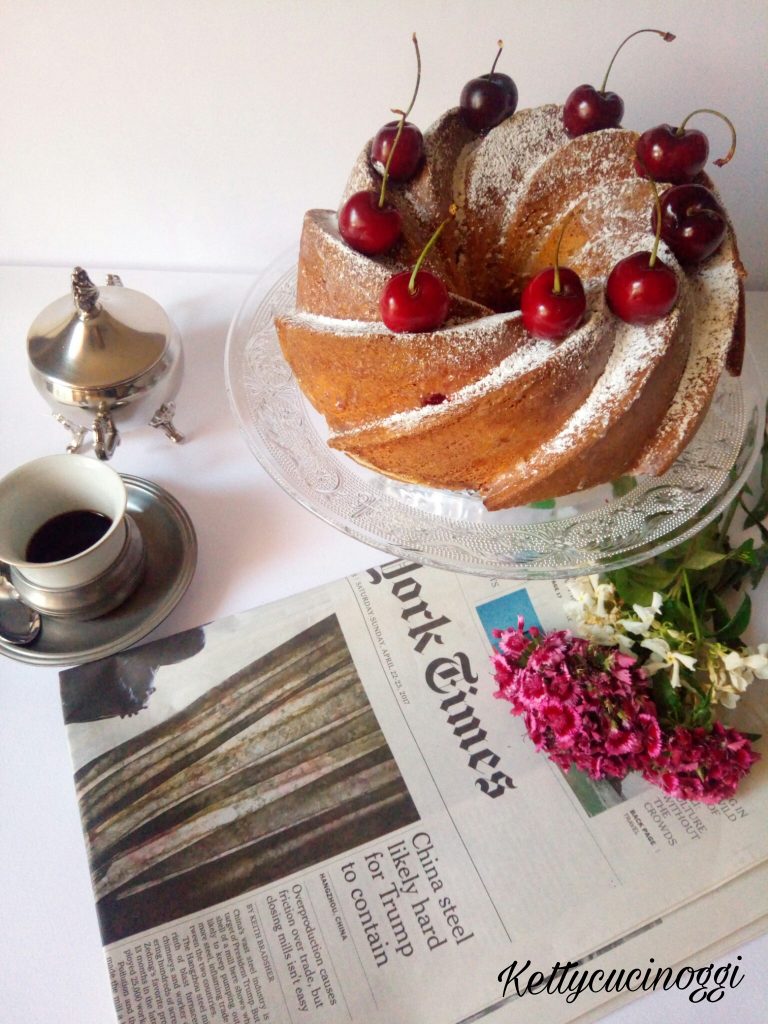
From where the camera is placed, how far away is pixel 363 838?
78 centimetres

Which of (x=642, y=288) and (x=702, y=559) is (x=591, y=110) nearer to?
(x=642, y=288)

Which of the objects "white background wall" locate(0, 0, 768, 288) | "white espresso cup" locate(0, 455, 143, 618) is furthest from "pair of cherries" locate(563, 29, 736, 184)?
"white espresso cup" locate(0, 455, 143, 618)

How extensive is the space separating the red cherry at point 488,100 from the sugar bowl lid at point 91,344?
47 centimetres

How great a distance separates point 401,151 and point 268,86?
0.93ft

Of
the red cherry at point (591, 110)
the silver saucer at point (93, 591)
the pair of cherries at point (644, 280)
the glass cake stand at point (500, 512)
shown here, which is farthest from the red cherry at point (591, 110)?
the silver saucer at point (93, 591)

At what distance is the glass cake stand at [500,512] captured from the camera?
2.59ft

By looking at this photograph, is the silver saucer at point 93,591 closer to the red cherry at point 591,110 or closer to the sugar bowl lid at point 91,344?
the sugar bowl lid at point 91,344

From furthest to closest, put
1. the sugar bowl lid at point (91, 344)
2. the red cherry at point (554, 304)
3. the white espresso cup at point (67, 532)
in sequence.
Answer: the sugar bowl lid at point (91, 344) → the white espresso cup at point (67, 532) → the red cherry at point (554, 304)

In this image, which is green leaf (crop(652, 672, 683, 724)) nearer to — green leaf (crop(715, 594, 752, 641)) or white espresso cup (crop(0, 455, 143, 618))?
green leaf (crop(715, 594, 752, 641))

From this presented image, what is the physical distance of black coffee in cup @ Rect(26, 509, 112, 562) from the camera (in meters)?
0.84

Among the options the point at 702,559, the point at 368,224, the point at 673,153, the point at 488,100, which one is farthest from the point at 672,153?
the point at 702,559

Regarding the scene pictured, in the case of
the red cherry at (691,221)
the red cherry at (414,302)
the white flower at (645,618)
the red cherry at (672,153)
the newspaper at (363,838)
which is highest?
the red cherry at (672,153)

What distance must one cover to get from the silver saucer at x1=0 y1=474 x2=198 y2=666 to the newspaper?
0.09 ft

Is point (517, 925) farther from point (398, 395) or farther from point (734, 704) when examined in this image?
point (398, 395)
